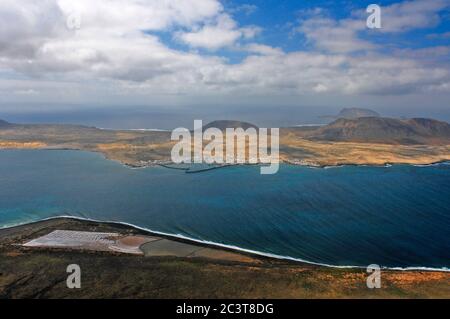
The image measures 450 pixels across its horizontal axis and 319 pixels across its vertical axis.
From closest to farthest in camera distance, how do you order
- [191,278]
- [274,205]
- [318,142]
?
1. [191,278]
2. [274,205]
3. [318,142]

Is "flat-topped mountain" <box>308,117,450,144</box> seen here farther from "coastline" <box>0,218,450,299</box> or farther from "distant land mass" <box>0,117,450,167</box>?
"coastline" <box>0,218,450,299</box>

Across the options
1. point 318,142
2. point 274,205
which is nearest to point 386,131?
point 318,142

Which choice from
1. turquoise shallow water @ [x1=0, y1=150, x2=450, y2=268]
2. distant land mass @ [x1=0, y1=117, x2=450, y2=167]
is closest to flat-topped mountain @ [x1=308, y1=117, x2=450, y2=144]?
distant land mass @ [x1=0, y1=117, x2=450, y2=167]

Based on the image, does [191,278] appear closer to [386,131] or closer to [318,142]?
[318,142]

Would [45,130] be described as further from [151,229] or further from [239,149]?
[151,229]
